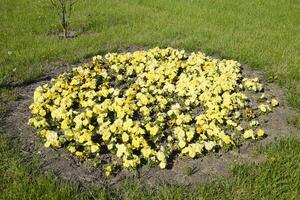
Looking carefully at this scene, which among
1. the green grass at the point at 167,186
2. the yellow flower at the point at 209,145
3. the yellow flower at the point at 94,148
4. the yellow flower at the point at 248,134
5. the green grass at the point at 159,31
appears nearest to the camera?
the green grass at the point at 167,186

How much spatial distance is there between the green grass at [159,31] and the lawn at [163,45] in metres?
0.02

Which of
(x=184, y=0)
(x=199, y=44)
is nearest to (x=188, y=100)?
(x=199, y=44)

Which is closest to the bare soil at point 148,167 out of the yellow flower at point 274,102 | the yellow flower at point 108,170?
the yellow flower at point 108,170

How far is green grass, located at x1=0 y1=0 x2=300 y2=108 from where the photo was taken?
8828mm

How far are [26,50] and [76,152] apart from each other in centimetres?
449

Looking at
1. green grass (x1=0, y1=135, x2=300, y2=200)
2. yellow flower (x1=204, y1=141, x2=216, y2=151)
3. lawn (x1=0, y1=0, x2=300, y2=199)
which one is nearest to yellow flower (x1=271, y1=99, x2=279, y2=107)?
lawn (x1=0, y1=0, x2=300, y2=199)

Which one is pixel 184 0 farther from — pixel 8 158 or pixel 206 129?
pixel 8 158

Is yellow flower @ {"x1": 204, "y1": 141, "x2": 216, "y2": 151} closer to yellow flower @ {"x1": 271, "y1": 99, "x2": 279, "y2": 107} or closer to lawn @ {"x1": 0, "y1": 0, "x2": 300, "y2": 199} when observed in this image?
lawn @ {"x1": 0, "y1": 0, "x2": 300, "y2": 199}

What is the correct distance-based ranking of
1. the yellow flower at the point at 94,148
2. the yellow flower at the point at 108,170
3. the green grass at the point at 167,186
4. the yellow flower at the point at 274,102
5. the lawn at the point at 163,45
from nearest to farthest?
the green grass at the point at 167,186 < the lawn at the point at 163,45 < the yellow flower at the point at 108,170 < the yellow flower at the point at 94,148 < the yellow flower at the point at 274,102

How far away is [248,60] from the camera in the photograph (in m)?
9.08

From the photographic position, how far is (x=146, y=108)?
639cm

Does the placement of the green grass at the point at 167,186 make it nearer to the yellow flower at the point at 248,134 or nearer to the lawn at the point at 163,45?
the lawn at the point at 163,45

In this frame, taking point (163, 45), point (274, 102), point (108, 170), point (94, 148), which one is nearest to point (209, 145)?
point (108, 170)

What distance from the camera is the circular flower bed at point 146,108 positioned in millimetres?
5707
